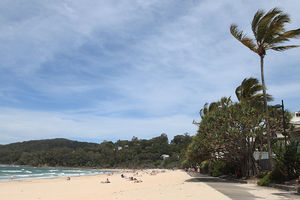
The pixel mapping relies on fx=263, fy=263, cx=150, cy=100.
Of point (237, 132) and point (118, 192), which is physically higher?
point (237, 132)

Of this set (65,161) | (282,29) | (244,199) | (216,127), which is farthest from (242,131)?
(65,161)

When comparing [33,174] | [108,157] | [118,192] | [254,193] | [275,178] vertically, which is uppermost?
[275,178]

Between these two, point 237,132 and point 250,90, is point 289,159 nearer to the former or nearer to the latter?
point 237,132

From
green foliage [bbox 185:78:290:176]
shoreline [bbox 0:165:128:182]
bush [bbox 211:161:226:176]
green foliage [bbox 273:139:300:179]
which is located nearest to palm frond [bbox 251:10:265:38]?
green foliage [bbox 185:78:290:176]

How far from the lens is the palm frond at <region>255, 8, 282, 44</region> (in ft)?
50.3

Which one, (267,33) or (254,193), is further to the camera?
(267,33)

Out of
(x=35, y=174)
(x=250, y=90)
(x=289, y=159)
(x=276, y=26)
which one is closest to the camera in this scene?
(x=289, y=159)

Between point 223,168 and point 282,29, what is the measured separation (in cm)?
1669

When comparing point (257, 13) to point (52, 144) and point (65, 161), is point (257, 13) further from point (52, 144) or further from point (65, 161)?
point (52, 144)

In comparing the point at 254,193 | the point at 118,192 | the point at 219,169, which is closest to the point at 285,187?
the point at 254,193

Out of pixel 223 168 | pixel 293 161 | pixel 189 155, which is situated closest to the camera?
pixel 293 161

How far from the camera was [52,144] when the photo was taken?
19925 centimetres

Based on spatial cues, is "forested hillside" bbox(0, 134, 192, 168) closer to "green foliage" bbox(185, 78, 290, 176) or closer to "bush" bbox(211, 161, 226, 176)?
"bush" bbox(211, 161, 226, 176)

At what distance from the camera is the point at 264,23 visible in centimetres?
1562
